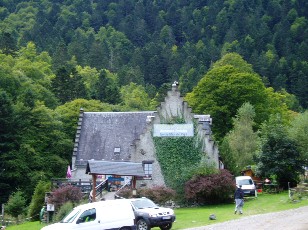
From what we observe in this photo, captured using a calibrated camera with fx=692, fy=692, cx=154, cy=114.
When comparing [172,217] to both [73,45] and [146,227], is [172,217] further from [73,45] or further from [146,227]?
[73,45]

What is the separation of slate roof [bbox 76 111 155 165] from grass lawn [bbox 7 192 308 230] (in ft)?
37.2

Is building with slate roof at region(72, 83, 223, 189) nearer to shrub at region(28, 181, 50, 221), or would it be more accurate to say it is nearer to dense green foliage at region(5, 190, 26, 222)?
shrub at region(28, 181, 50, 221)

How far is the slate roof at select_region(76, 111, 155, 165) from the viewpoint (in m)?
57.4

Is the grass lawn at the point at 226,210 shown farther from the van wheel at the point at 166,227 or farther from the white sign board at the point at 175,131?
the white sign board at the point at 175,131

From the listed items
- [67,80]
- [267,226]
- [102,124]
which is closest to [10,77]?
[67,80]

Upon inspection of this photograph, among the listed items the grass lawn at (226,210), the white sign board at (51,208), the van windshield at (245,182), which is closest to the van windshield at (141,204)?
the grass lawn at (226,210)

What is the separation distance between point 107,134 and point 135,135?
97.5 inches

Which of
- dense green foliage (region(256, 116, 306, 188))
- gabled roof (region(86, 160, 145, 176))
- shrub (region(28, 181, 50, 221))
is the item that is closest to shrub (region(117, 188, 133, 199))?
gabled roof (region(86, 160, 145, 176))

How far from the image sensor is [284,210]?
36812 millimetres

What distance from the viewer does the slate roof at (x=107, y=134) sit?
57375 mm

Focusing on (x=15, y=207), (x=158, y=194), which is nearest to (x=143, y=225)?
(x=158, y=194)

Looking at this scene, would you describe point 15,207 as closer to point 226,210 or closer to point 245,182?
point 245,182

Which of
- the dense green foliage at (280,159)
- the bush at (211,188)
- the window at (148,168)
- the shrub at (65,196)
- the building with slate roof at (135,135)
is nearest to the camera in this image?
the shrub at (65,196)

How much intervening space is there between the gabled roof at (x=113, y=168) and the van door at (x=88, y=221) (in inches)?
441
